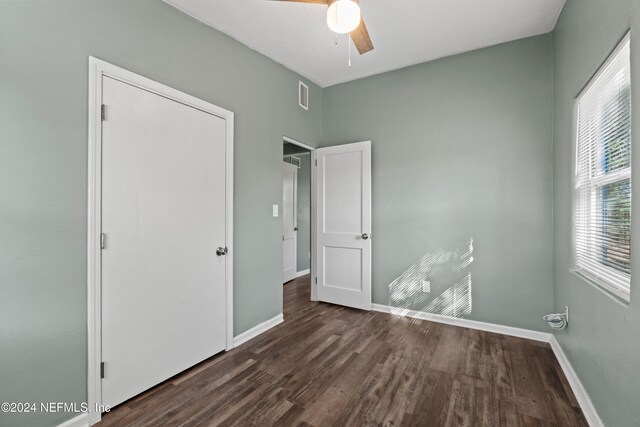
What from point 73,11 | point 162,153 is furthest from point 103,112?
point 73,11

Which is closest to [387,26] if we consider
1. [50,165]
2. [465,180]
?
[465,180]

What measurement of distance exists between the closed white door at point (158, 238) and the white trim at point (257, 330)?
186 millimetres

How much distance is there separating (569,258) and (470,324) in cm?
122

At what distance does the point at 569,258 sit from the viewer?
229cm

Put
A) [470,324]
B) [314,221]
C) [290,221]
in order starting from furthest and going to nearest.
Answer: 1. [290,221]
2. [314,221]
3. [470,324]

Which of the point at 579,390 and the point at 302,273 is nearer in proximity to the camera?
the point at 579,390

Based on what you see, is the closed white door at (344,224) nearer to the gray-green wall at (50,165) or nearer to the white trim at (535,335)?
the white trim at (535,335)

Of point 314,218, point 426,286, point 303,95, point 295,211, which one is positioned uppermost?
point 303,95

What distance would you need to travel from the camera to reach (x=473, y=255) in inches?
122

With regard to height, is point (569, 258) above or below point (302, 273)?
above

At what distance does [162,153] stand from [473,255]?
3055mm

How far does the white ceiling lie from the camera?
93.2 inches

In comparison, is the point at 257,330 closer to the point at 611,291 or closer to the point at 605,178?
the point at 611,291

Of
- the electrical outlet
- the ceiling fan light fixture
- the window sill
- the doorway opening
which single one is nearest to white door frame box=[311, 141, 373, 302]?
the doorway opening
